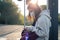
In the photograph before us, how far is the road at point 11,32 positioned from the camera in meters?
4.85

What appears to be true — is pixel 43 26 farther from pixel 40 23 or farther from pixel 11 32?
pixel 11 32

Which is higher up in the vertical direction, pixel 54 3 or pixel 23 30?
pixel 54 3

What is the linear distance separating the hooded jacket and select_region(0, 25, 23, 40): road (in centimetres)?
20

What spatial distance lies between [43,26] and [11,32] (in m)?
0.54

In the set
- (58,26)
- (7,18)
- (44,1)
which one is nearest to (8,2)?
(7,18)

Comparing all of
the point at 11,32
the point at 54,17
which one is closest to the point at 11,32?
the point at 11,32

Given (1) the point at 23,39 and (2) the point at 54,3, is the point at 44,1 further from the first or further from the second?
(1) the point at 23,39

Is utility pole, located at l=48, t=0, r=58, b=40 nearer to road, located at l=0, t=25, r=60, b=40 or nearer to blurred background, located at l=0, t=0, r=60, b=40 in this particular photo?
blurred background, located at l=0, t=0, r=60, b=40

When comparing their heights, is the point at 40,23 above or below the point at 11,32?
above

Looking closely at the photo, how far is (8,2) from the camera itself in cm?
487

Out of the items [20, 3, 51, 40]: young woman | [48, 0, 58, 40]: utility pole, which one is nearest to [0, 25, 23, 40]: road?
[20, 3, 51, 40]: young woman

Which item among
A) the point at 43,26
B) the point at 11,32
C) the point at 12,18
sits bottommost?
the point at 11,32

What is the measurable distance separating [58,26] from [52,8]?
0.32 m

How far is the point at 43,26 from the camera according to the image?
4.80 m
